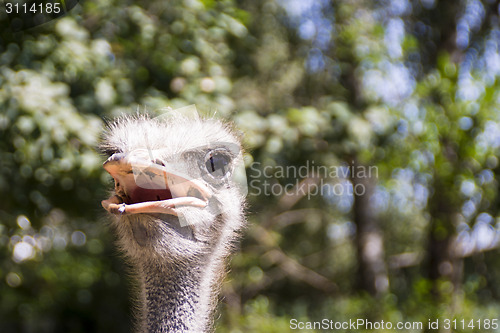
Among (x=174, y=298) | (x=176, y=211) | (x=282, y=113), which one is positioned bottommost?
(x=282, y=113)

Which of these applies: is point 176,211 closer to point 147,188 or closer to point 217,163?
point 147,188

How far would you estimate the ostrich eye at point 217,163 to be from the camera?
129 centimetres

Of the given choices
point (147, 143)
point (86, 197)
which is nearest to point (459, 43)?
point (86, 197)

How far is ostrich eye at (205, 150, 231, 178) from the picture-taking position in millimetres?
1294

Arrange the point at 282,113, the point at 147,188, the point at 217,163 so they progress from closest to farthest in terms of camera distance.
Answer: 1. the point at 147,188
2. the point at 217,163
3. the point at 282,113

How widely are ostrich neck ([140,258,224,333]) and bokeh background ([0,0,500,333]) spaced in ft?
1.26

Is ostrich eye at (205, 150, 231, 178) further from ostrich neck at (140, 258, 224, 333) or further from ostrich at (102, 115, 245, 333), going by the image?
ostrich neck at (140, 258, 224, 333)

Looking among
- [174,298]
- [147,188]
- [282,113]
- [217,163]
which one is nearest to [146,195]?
[147,188]

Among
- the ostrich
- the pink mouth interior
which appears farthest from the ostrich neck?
the pink mouth interior

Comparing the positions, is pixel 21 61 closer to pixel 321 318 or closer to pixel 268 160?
pixel 268 160

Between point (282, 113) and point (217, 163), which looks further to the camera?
point (282, 113)

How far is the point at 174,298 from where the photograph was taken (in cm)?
136

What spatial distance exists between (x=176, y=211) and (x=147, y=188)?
0.27 feet

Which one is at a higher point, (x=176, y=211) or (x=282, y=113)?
(x=176, y=211)
